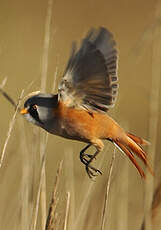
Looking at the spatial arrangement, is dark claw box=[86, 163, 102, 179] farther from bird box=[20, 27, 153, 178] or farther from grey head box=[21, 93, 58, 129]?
grey head box=[21, 93, 58, 129]

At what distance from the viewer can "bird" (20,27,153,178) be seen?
6.51 feet

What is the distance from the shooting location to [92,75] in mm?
2082

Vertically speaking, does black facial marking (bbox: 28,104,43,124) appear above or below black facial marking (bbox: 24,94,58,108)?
below

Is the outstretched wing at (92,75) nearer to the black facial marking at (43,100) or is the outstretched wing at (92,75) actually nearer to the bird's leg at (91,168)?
the black facial marking at (43,100)

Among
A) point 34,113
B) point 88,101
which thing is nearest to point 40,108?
point 34,113

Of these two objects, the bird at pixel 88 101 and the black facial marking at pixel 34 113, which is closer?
the bird at pixel 88 101

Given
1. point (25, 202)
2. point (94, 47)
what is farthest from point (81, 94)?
point (25, 202)

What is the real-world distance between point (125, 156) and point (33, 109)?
38cm

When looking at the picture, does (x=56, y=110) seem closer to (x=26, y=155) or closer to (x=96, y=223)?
(x=26, y=155)

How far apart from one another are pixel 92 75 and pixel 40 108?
0.21 metres

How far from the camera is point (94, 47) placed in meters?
1.98

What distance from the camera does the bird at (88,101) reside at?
1985 mm

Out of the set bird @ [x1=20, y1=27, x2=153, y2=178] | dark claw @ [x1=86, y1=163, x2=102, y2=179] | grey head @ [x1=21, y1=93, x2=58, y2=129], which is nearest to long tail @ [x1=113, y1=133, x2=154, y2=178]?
bird @ [x1=20, y1=27, x2=153, y2=178]

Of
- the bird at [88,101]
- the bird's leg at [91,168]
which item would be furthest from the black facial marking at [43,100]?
the bird's leg at [91,168]
